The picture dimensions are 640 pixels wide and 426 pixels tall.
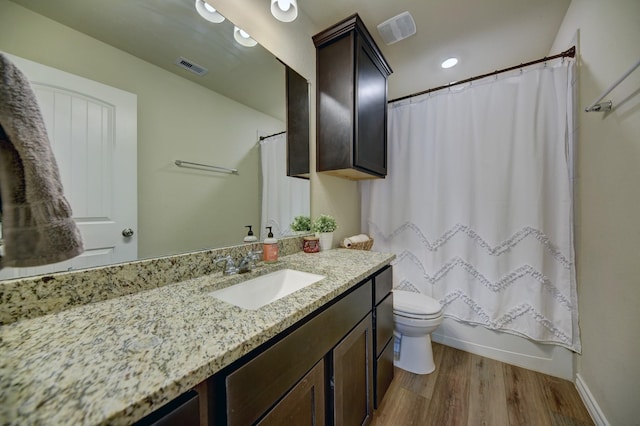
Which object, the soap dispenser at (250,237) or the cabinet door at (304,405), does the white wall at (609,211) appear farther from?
the soap dispenser at (250,237)

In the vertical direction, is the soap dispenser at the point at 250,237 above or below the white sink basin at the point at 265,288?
above

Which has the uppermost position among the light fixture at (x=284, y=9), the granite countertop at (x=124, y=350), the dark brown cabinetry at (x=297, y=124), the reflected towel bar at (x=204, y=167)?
the light fixture at (x=284, y=9)

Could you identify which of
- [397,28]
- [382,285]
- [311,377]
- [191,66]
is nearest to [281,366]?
[311,377]

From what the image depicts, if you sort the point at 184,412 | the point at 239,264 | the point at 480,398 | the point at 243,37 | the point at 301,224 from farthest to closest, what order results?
the point at 301,224, the point at 480,398, the point at 243,37, the point at 239,264, the point at 184,412

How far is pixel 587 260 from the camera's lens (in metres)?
1.32

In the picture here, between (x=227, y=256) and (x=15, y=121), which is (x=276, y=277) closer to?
(x=227, y=256)

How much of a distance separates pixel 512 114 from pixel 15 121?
229 cm

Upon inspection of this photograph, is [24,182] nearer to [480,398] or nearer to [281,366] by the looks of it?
[281,366]

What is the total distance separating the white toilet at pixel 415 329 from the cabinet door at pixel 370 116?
1.00 metres

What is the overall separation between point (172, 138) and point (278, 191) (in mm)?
593

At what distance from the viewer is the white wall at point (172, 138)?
0.65 m

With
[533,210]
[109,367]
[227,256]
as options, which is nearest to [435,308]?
[533,210]

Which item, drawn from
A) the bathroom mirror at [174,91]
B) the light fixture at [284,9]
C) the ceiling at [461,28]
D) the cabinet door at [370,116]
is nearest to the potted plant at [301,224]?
the bathroom mirror at [174,91]

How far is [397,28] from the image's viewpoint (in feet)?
5.01
